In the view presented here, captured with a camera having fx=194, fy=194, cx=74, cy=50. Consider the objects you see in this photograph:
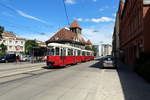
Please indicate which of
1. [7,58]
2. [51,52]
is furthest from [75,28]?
[51,52]

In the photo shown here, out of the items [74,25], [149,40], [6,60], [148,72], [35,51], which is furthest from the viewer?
[74,25]

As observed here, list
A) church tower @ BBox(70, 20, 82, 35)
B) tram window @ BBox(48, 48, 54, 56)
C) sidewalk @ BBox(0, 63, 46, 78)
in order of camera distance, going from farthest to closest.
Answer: church tower @ BBox(70, 20, 82, 35) < tram window @ BBox(48, 48, 54, 56) < sidewalk @ BBox(0, 63, 46, 78)

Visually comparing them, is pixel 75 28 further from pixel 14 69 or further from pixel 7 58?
pixel 14 69

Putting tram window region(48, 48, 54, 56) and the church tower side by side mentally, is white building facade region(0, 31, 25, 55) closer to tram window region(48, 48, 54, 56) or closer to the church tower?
the church tower

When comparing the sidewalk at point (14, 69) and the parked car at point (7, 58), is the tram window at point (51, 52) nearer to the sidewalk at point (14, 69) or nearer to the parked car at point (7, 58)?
the sidewalk at point (14, 69)

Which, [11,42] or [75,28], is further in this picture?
[75,28]

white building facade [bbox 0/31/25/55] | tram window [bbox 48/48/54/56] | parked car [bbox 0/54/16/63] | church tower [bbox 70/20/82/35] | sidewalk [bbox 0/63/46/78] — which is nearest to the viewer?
sidewalk [bbox 0/63/46/78]

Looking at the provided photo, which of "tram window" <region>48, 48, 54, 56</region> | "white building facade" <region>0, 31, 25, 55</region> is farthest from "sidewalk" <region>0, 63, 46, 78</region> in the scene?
"white building facade" <region>0, 31, 25, 55</region>

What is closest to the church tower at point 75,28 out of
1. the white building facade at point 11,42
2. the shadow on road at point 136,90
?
the white building facade at point 11,42

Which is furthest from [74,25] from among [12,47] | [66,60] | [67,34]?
[66,60]

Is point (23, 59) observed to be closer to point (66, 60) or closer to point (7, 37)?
point (66, 60)

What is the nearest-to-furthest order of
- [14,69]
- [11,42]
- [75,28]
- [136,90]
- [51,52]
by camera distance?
[136,90] < [14,69] < [51,52] < [11,42] < [75,28]

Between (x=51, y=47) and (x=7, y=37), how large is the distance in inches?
2979

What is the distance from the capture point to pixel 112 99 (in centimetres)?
759
